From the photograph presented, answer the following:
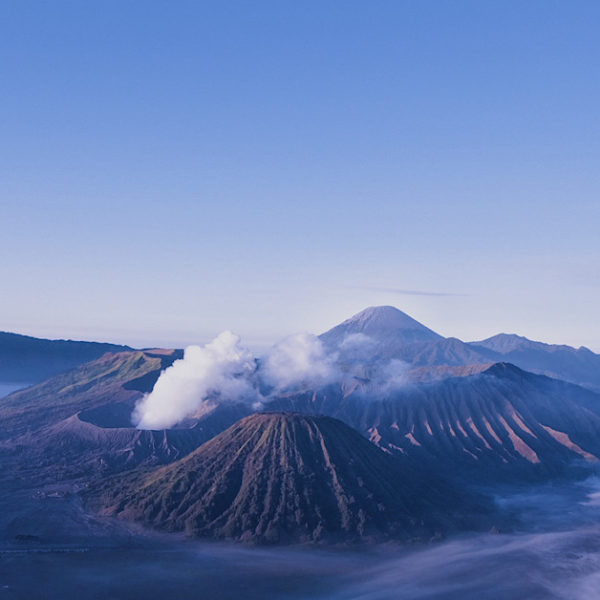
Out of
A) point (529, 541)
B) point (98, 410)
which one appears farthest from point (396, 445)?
point (98, 410)

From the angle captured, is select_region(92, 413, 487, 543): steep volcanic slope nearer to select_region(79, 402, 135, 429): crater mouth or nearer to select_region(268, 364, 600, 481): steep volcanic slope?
select_region(268, 364, 600, 481): steep volcanic slope

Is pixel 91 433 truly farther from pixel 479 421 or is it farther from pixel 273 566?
pixel 479 421

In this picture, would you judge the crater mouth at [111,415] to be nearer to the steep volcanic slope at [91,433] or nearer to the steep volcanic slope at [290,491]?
the steep volcanic slope at [91,433]

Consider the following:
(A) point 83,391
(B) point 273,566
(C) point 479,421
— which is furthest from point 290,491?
(A) point 83,391

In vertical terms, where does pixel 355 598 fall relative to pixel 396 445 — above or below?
below

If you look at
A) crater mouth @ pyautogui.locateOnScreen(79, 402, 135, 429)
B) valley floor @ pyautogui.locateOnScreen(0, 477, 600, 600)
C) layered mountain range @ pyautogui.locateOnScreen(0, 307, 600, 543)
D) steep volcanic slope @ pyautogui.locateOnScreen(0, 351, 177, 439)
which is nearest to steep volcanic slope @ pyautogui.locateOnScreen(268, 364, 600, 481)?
layered mountain range @ pyautogui.locateOnScreen(0, 307, 600, 543)

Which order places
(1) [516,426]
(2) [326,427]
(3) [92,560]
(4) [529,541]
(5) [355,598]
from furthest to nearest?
(1) [516,426] < (2) [326,427] < (4) [529,541] < (3) [92,560] < (5) [355,598]

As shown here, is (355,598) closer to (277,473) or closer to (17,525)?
(277,473)
